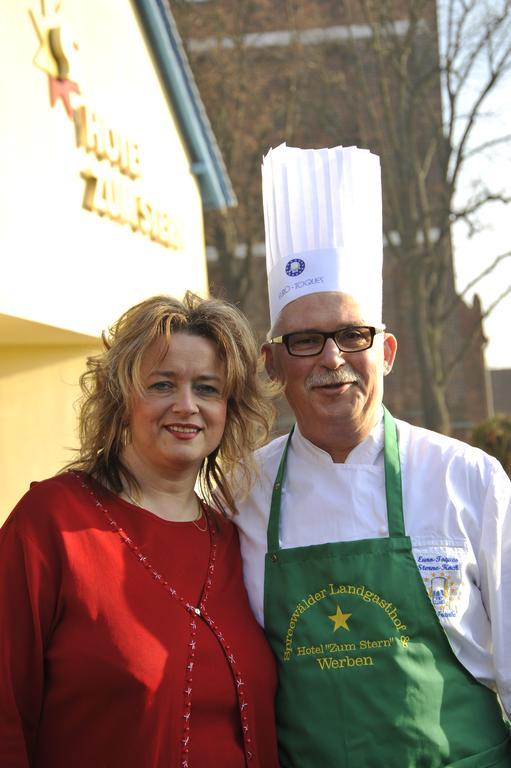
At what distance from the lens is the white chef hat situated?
287 cm

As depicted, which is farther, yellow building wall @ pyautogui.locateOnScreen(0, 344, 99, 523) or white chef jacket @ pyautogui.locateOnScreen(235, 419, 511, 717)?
yellow building wall @ pyautogui.locateOnScreen(0, 344, 99, 523)

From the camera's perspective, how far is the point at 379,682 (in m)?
2.37

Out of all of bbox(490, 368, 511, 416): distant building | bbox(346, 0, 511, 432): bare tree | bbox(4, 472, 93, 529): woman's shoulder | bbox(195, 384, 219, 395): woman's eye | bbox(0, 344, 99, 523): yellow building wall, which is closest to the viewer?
bbox(4, 472, 93, 529): woman's shoulder

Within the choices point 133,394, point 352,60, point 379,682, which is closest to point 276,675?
point 379,682

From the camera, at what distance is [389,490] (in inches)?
101

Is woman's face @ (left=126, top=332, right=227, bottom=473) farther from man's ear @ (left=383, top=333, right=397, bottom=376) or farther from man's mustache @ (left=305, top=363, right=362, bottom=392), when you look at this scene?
man's ear @ (left=383, top=333, right=397, bottom=376)

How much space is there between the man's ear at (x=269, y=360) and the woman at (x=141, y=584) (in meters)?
0.10

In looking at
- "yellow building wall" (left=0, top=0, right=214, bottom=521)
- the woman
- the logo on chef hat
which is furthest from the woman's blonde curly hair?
"yellow building wall" (left=0, top=0, right=214, bottom=521)

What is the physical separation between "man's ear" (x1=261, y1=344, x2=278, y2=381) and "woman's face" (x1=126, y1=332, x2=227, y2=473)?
30 centimetres

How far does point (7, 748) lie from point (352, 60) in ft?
53.0

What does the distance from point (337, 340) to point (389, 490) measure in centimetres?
42

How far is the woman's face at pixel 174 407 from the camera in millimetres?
2500

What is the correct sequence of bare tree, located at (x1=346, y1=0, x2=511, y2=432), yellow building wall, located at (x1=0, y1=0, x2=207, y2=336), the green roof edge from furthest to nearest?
bare tree, located at (x1=346, y1=0, x2=511, y2=432) < the green roof edge < yellow building wall, located at (x1=0, y1=0, x2=207, y2=336)

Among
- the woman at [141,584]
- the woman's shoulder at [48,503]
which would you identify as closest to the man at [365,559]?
the woman at [141,584]
